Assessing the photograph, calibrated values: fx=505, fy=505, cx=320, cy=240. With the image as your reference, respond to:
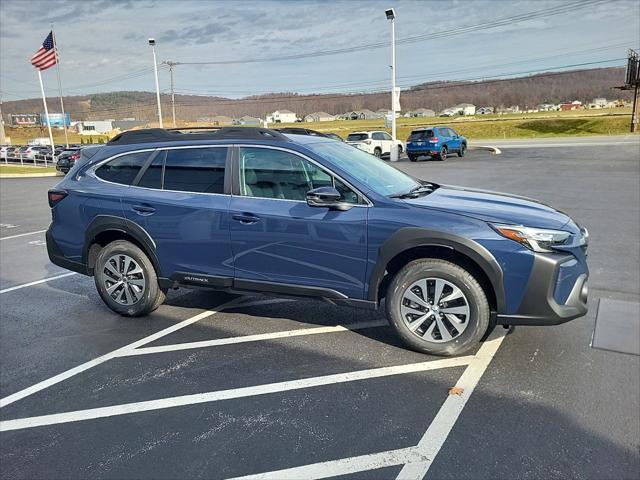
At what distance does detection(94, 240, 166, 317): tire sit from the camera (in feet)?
16.0

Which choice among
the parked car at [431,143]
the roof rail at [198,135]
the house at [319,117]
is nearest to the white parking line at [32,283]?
the roof rail at [198,135]

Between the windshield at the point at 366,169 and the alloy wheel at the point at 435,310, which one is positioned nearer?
the alloy wheel at the point at 435,310

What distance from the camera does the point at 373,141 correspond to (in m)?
28.3

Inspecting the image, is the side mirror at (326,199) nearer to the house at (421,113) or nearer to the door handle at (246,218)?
the door handle at (246,218)

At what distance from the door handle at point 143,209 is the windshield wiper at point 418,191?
2236mm

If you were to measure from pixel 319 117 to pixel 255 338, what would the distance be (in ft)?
483

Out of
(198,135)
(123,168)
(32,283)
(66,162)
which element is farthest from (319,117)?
(198,135)

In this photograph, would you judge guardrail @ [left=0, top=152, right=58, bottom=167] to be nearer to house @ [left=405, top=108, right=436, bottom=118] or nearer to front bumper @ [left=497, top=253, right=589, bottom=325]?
front bumper @ [left=497, top=253, right=589, bottom=325]

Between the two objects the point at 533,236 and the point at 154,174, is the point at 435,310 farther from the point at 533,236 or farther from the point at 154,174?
the point at 154,174

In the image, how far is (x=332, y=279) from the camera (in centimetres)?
412

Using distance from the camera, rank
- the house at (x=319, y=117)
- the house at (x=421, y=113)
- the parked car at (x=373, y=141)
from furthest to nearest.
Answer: the house at (x=421, y=113), the house at (x=319, y=117), the parked car at (x=373, y=141)

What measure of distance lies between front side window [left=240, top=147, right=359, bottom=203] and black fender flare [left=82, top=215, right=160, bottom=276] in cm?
109

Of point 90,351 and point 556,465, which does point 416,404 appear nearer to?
point 556,465

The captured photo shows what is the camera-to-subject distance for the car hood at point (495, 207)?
3.74m
